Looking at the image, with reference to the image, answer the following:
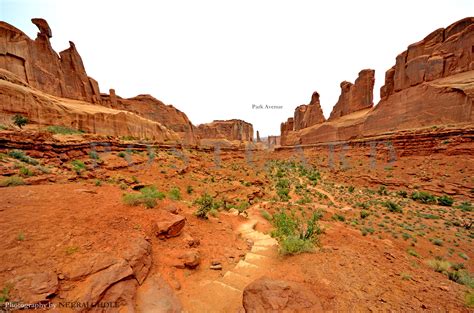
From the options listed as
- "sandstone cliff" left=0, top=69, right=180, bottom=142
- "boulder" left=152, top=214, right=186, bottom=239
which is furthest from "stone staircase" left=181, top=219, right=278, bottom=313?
"sandstone cliff" left=0, top=69, right=180, bottom=142

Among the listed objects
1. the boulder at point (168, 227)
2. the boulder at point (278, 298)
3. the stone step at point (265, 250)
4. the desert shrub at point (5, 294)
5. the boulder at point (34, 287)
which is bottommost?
the stone step at point (265, 250)

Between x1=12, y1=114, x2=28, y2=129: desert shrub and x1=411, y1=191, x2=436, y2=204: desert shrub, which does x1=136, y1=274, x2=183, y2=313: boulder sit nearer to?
x1=411, y1=191, x2=436, y2=204: desert shrub

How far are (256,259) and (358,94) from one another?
168 ft

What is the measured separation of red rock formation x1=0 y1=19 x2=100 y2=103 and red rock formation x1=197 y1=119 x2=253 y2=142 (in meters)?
43.4

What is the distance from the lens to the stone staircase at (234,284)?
402cm

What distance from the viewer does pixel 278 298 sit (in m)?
3.46

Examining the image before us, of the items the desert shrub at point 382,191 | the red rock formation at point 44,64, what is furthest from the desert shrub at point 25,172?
the red rock formation at point 44,64

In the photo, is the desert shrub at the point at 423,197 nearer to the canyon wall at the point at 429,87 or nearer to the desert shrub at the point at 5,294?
the canyon wall at the point at 429,87

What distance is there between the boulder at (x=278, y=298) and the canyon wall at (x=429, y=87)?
33.0m

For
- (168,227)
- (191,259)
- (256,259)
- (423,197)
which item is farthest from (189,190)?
(423,197)

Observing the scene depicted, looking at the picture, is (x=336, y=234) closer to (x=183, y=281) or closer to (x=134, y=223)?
(x=183, y=281)

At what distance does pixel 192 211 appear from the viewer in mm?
8898

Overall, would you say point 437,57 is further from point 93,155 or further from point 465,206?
point 93,155

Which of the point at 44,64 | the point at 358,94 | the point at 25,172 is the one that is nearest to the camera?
the point at 25,172
